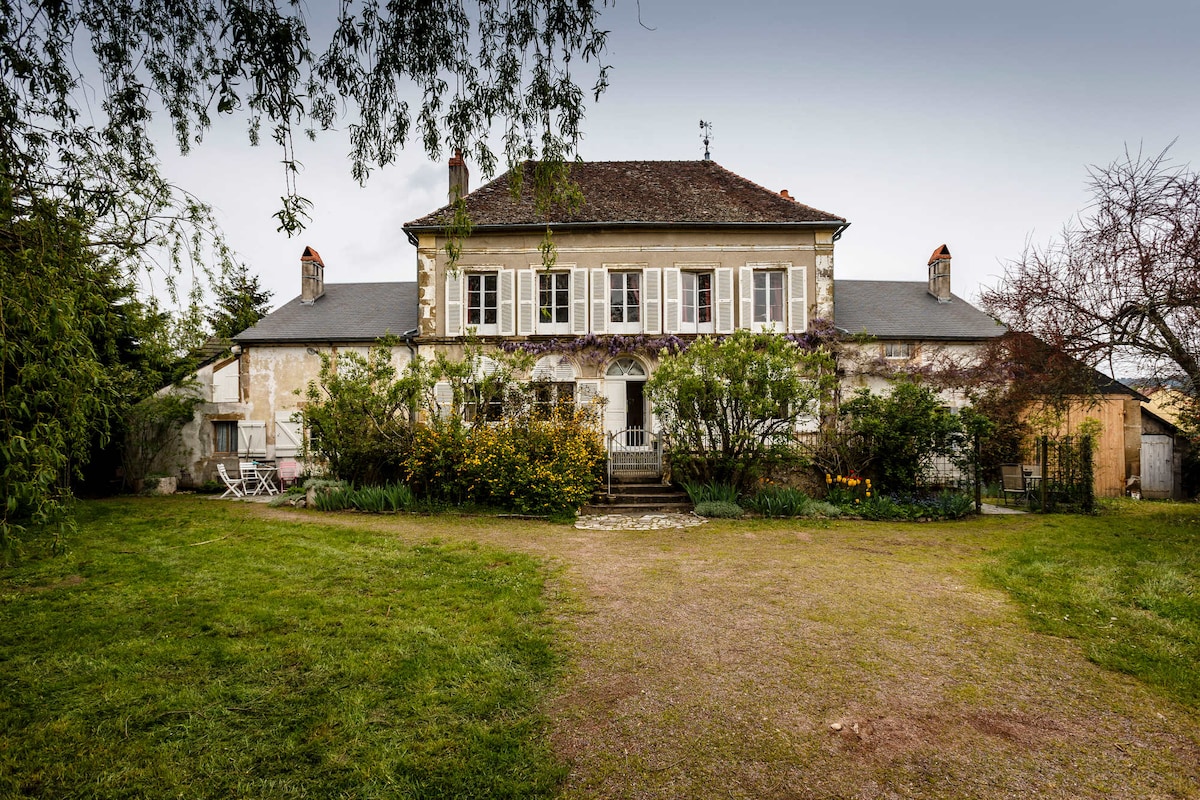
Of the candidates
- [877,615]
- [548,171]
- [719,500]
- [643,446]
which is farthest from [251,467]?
[877,615]

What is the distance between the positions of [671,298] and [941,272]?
8.98m

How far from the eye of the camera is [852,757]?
8.90ft

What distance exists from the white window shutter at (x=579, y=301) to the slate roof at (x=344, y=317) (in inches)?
182

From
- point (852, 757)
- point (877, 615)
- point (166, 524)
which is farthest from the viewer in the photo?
point (166, 524)

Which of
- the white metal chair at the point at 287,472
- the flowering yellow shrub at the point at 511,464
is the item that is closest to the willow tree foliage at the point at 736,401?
the flowering yellow shrub at the point at 511,464

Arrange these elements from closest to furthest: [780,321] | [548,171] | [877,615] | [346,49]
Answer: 1. [346,49]
2. [548,171]
3. [877,615]
4. [780,321]

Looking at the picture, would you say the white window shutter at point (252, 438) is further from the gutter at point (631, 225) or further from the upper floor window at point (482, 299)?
the gutter at point (631, 225)

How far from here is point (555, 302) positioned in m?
15.1

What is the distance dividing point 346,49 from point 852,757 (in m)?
4.79

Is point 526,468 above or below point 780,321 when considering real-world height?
below

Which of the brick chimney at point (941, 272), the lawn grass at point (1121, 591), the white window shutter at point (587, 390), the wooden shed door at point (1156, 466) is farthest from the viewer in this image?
the brick chimney at point (941, 272)

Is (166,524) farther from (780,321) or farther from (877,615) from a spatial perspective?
(780,321)

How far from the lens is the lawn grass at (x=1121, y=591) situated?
3.79 metres

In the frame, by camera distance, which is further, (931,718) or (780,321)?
(780,321)
